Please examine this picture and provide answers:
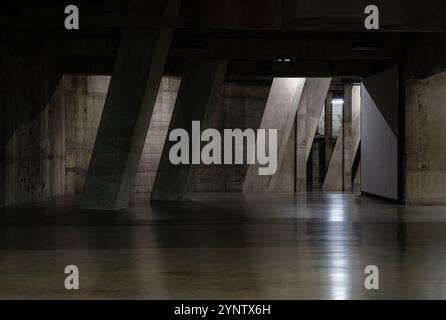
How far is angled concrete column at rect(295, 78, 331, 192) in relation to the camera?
32.3 metres

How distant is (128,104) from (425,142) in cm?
998

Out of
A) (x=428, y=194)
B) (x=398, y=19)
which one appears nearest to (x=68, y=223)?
(x=398, y=19)

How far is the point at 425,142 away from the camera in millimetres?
21438

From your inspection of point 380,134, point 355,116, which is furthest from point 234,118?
point 380,134

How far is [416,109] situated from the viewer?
70.2 feet

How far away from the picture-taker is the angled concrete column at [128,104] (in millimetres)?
17578

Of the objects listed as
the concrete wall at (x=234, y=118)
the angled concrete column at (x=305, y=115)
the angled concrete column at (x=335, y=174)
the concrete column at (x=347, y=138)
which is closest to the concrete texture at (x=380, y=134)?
the angled concrete column at (x=305, y=115)

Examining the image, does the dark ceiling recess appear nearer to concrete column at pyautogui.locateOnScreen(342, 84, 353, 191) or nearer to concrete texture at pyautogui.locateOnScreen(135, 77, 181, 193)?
concrete texture at pyautogui.locateOnScreen(135, 77, 181, 193)

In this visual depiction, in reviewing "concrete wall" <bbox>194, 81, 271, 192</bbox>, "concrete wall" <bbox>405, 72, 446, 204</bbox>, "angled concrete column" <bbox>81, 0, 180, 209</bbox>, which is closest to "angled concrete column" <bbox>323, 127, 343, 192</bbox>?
"concrete wall" <bbox>194, 81, 271, 192</bbox>

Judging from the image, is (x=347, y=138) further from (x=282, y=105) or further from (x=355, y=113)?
(x=282, y=105)

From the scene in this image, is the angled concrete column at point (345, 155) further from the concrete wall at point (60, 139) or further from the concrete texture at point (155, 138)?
the concrete texture at point (155, 138)

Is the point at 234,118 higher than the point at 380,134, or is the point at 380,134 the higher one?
the point at 234,118

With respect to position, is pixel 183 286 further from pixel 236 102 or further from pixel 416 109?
pixel 236 102

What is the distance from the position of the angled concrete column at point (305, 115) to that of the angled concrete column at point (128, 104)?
48.6ft
